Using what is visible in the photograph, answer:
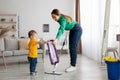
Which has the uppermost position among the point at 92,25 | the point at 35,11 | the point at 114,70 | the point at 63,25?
the point at 35,11

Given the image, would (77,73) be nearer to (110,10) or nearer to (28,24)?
(110,10)

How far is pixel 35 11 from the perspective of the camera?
10.1 meters

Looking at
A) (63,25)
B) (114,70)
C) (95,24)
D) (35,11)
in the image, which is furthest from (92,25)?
(114,70)

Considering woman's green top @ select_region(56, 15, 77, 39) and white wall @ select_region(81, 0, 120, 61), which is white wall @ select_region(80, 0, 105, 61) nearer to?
white wall @ select_region(81, 0, 120, 61)

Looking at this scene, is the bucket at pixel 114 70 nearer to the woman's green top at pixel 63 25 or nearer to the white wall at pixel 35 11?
the woman's green top at pixel 63 25

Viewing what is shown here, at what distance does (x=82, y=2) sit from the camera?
8.98 meters

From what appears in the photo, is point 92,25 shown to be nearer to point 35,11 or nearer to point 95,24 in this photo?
point 95,24

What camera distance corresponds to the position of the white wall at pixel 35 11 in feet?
32.9

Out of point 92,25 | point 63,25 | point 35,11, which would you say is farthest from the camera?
point 35,11

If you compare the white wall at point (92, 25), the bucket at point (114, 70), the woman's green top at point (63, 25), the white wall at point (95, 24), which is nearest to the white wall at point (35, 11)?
the white wall at point (92, 25)

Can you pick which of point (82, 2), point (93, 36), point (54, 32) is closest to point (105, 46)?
point (93, 36)

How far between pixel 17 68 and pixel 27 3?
14.5ft

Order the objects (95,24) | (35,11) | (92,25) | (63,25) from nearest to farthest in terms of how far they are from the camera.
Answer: (63,25)
(95,24)
(92,25)
(35,11)

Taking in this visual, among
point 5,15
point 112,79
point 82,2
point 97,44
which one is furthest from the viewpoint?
point 5,15
